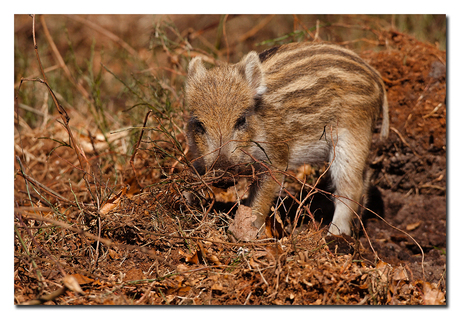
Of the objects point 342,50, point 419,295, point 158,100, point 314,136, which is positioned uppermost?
point 342,50

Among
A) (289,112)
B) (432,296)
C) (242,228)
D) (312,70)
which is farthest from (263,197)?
(432,296)

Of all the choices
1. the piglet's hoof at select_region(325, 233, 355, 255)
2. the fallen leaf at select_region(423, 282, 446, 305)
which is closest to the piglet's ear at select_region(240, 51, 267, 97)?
the piglet's hoof at select_region(325, 233, 355, 255)

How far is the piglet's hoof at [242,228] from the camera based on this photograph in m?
2.94

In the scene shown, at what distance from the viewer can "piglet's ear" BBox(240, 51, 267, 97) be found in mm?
3438

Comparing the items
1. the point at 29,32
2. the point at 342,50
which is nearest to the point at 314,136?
the point at 342,50

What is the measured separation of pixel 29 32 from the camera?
7711 mm

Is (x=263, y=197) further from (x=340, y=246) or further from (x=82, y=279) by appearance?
(x=82, y=279)

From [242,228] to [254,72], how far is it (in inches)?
50.5

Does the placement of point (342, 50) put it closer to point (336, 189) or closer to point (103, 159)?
point (336, 189)

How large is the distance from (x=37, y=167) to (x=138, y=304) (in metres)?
2.97

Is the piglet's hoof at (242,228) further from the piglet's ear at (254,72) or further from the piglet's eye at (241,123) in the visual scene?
the piglet's ear at (254,72)

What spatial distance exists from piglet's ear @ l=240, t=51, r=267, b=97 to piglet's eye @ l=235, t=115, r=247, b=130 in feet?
0.84

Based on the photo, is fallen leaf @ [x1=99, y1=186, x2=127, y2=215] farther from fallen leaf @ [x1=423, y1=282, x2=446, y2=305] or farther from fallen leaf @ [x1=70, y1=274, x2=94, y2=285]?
fallen leaf @ [x1=423, y1=282, x2=446, y2=305]

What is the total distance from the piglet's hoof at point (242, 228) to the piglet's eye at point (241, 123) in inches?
26.7
